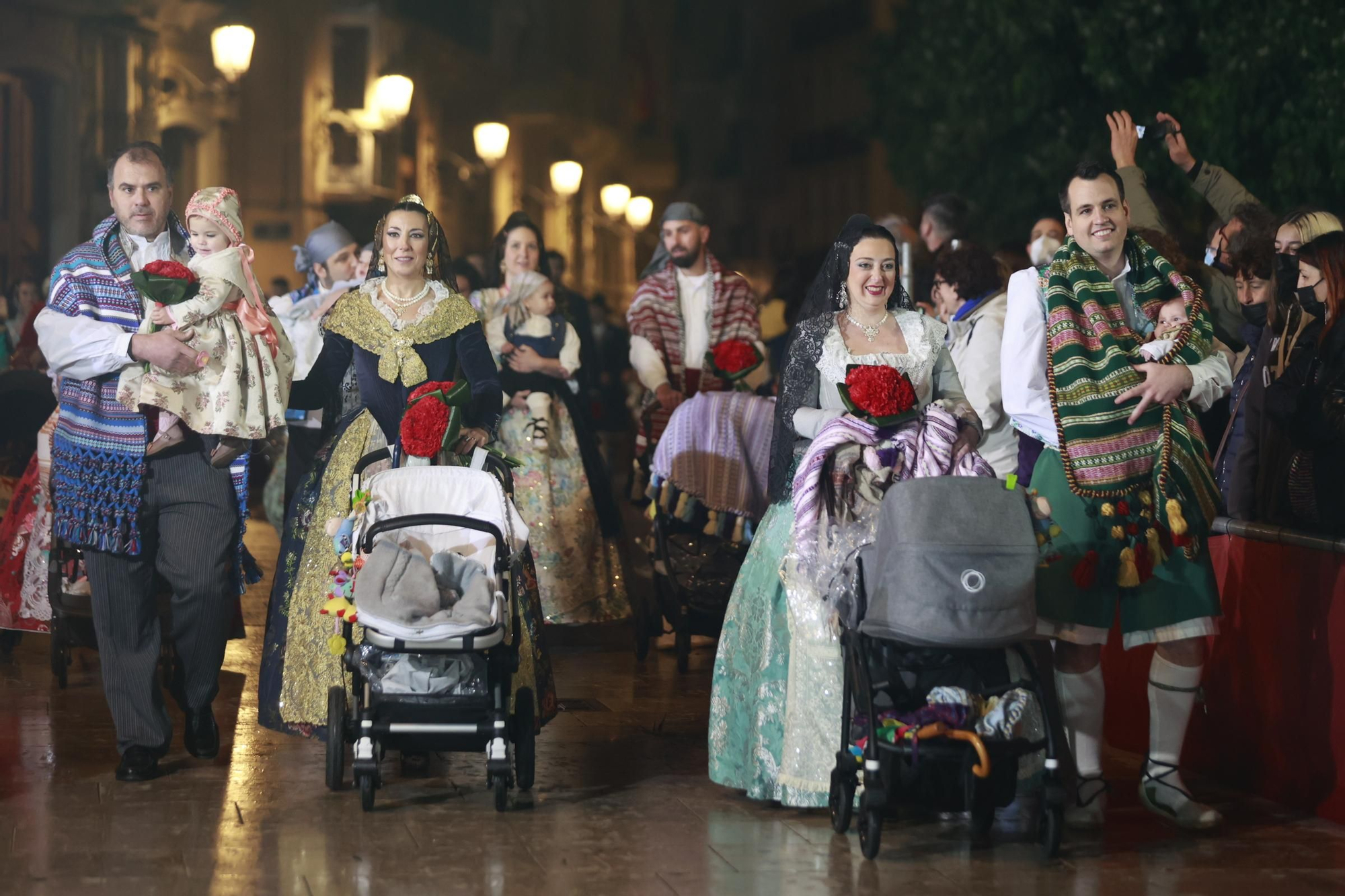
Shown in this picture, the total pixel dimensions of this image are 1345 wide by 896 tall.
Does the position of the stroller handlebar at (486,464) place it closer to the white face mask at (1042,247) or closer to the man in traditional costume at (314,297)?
the man in traditional costume at (314,297)

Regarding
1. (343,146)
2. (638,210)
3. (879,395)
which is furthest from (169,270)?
(638,210)

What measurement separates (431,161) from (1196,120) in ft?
57.9

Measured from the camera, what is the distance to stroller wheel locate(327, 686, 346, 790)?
18.3ft

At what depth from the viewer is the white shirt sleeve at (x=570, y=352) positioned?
350 inches

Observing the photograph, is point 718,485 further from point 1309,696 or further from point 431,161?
point 431,161

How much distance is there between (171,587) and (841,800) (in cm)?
237

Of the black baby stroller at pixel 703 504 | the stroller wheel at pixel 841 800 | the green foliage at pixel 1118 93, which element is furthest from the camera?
the green foliage at pixel 1118 93

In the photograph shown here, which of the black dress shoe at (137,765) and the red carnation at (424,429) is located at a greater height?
the red carnation at (424,429)

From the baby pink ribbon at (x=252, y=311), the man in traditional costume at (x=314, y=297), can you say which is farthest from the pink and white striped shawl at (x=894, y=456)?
the man in traditional costume at (x=314, y=297)

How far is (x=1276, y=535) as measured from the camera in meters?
5.95

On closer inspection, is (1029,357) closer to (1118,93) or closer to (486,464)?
(486,464)

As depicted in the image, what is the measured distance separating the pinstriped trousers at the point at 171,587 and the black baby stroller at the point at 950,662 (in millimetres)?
2217

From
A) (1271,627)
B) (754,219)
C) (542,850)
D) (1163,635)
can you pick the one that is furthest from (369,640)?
(754,219)

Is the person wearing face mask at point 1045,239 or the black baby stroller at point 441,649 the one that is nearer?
the black baby stroller at point 441,649
